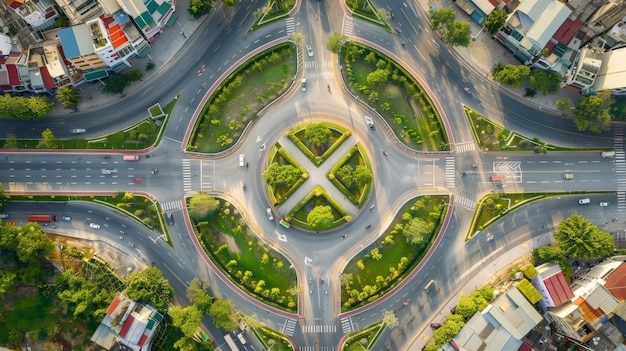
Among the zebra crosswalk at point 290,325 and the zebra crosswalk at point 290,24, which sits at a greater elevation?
the zebra crosswalk at point 290,24

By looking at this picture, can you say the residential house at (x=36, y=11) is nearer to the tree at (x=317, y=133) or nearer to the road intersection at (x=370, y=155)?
the road intersection at (x=370, y=155)

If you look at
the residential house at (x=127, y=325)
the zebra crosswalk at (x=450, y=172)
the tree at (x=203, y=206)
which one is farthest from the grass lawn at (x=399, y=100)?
the residential house at (x=127, y=325)

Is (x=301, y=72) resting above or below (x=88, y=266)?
above

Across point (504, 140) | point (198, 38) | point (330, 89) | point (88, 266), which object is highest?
point (198, 38)

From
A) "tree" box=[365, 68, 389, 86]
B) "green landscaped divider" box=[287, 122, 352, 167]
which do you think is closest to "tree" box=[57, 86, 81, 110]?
"green landscaped divider" box=[287, 122, 352, 167]

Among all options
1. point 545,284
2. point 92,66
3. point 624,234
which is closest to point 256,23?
point 92,66

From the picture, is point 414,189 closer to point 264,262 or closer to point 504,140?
point 504,140
